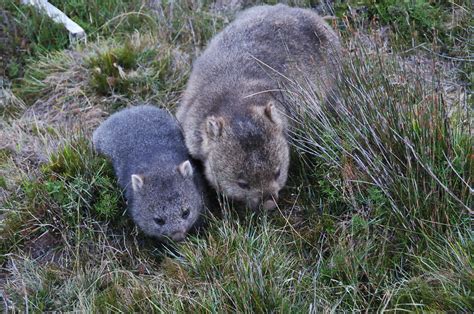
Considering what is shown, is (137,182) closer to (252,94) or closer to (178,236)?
Answer: (178,236)

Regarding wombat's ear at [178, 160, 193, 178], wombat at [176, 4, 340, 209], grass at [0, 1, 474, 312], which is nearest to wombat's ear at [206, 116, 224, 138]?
A: wombat at [176, 4, 340, 209]

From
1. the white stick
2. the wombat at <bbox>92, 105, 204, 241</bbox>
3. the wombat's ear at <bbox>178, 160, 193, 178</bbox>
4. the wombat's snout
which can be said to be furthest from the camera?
the white stick

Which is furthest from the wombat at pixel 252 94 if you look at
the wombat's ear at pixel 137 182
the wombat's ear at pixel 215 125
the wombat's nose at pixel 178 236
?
the wombat's ear at pixel 137 182

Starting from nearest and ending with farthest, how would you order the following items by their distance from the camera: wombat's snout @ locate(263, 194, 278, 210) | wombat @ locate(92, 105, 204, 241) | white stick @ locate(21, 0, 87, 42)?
wombat's snout @ locate(263, 194, 278, 210), wombat @ locate(92, 105, 204, 241), white stick @ locate(21, 0, 87, 42)

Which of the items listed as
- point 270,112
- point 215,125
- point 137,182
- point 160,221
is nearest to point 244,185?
point 215,125

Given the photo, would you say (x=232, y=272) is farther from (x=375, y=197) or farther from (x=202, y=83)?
(x=202, y=83)

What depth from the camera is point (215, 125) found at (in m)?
5.44

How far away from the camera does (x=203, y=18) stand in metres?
8.20

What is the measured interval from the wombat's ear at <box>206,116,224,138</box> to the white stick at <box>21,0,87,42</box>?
3.15m

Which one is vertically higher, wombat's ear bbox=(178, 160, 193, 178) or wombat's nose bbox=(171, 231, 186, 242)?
wombat's ear bbox=(178, 160, 193, 178)

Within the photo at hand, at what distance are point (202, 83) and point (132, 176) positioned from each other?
4.10 ft

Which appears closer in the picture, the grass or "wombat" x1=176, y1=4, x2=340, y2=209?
the grass

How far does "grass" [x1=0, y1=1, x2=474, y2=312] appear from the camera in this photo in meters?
4.37

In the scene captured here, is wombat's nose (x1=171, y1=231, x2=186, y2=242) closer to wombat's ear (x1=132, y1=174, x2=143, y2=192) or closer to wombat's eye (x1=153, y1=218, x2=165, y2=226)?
wombat's eye (x1=153, y1=218, x2=165, y2=226)
